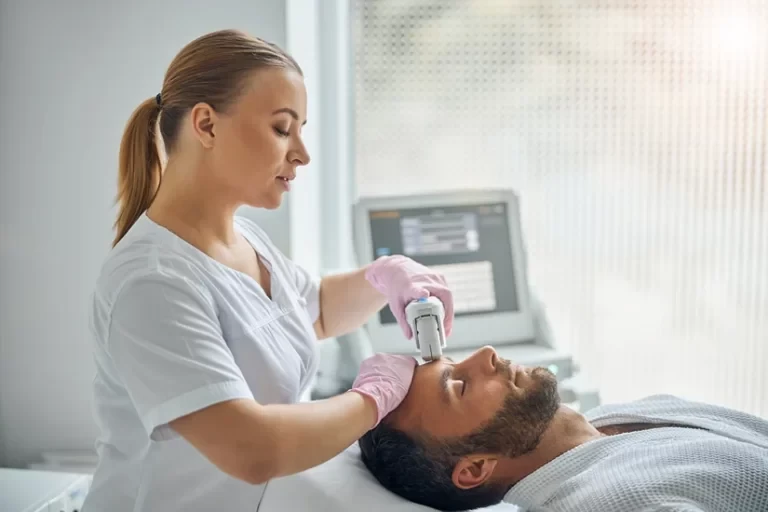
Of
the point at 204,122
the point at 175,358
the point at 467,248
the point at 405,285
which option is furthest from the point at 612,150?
the point at 175,358

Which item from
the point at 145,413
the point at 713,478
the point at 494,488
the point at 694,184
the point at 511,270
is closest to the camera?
the point at 145,413

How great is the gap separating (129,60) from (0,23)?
12.6 inches

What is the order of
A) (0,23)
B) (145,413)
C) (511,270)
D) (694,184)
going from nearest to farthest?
(145,413) < (0,23) < (511,270) < (694,184)

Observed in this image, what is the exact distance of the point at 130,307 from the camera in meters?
0.99

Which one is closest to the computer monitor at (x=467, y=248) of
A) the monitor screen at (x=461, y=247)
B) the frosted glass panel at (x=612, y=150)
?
the monitor screen at (x=461, y=247)

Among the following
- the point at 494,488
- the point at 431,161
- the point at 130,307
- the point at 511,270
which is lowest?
the point at 494,488

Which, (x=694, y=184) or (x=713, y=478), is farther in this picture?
(x=694, y=184)

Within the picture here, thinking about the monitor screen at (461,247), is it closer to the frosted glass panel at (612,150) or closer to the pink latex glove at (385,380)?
the frosted glass panel at (612,150)

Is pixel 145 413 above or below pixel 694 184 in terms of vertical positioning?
below

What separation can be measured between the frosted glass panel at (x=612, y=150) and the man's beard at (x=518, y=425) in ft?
3.33

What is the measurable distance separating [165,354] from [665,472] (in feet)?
2.39

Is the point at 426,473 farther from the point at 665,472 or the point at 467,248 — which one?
the point at 467,248

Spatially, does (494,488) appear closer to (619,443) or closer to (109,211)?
(619,443)

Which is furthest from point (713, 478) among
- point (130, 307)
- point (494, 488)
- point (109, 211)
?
point (109, 211)
